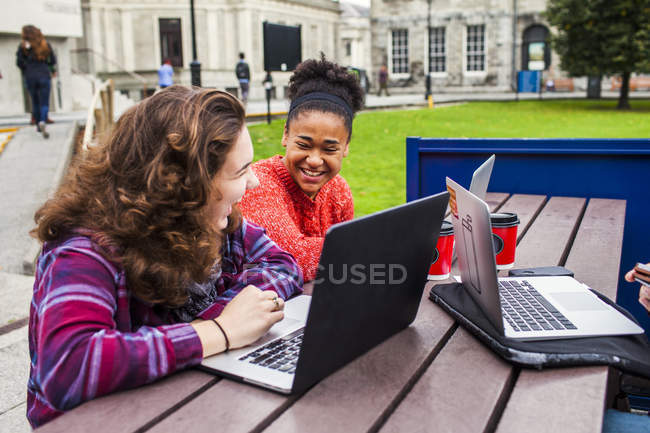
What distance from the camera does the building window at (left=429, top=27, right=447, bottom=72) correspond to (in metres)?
35.3

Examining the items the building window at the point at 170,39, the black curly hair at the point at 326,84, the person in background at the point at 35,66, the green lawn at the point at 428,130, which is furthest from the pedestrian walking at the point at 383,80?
the black curly hair at the point at 326,84

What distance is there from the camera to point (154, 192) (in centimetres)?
137

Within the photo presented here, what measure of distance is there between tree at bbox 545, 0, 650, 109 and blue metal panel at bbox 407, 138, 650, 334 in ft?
65.8

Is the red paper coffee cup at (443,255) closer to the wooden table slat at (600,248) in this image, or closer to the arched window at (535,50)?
the wooden table slat at (600,248)

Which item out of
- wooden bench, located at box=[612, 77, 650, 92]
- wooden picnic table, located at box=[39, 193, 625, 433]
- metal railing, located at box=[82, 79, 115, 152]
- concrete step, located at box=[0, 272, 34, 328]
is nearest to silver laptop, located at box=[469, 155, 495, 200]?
wooden picnic table, located at box=[39, 193, 625, 433]

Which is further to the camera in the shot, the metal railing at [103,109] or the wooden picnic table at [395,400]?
the metal railing at [103,109]

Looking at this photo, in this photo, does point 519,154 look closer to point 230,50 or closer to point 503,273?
point 503,273

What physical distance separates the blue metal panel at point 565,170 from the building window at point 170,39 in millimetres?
31315

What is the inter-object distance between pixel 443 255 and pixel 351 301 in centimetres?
82

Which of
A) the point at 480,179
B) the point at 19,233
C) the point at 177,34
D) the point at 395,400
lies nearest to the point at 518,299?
the point at 480,179

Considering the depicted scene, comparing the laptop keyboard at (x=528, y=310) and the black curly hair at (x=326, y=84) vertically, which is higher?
the black curly hair at (x=326, y=84)

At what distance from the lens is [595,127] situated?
15398 mm

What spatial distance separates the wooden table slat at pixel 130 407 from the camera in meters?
1.11

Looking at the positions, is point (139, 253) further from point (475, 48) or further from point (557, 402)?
point (475, 48)
